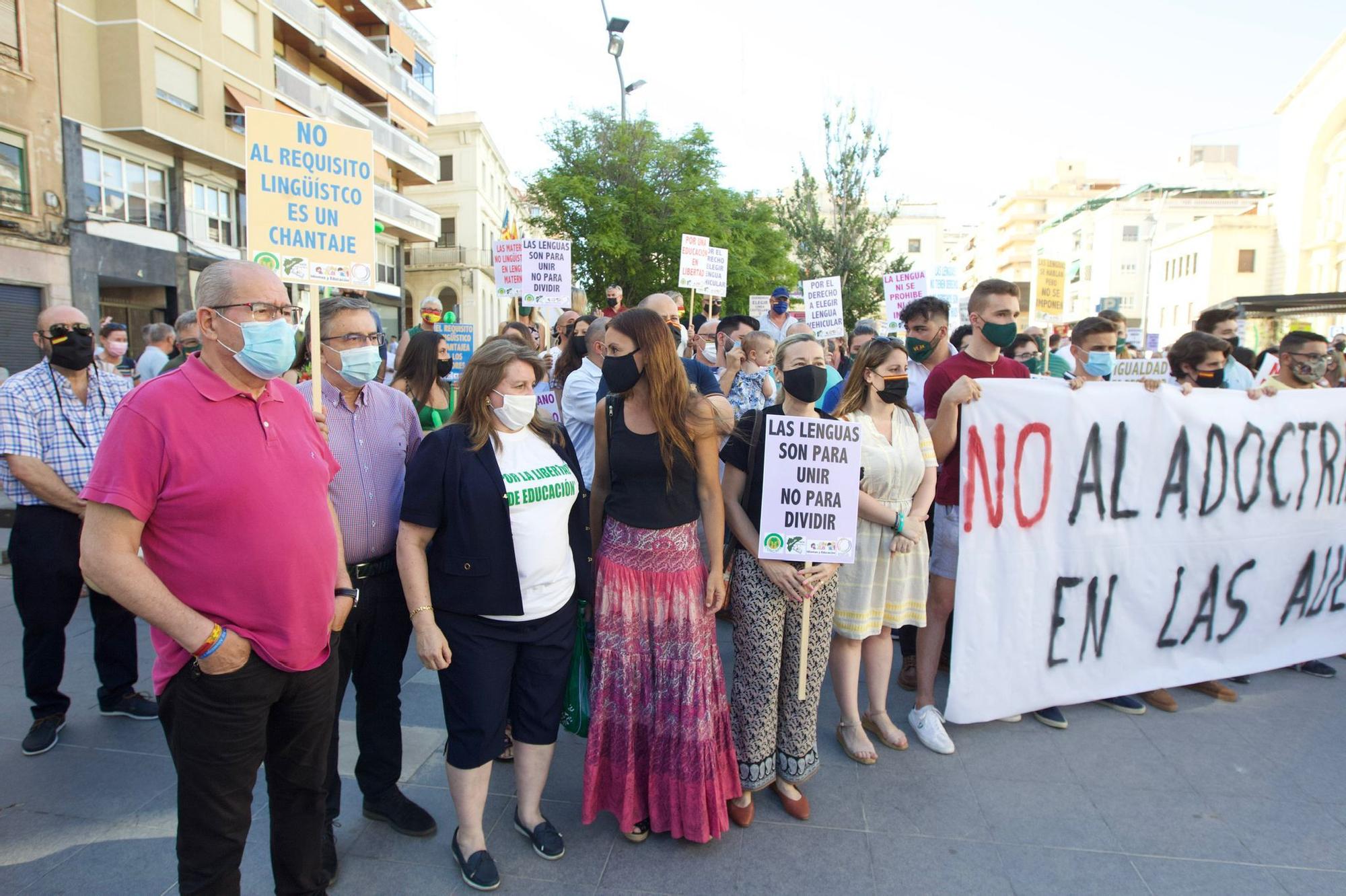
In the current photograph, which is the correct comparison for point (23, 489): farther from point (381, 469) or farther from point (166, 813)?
point (381, 469)

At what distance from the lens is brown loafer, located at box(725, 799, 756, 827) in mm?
3193

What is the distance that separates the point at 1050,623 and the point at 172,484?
3906 mm

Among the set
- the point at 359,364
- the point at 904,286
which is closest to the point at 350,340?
the point at 359,364

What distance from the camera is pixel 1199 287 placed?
2167 inches

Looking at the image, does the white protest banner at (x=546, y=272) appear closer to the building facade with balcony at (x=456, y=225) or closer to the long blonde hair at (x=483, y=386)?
the long blonde hair at (x=483, y=386)

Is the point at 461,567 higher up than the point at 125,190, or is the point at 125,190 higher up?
the point at 125,190

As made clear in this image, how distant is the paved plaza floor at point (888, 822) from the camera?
2.88 m

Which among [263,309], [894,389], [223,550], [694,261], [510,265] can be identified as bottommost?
[223,550]

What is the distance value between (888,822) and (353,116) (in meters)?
30.9

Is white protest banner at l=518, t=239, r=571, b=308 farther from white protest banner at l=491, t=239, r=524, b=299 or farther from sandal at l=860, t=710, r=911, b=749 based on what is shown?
sandal at l=860, t=710, r=911, b=749

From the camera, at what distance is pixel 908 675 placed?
4.64 m

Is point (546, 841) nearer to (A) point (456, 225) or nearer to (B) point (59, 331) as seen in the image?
(B) point (59, 331)

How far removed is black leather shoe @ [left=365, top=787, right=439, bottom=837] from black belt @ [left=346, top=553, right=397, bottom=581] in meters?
0.94

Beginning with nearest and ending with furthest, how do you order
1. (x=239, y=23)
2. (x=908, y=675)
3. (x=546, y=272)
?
(x=908, y=675) < (x=546, y=272) < (x=239, y=23)
